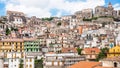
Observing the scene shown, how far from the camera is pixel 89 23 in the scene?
150875 mm

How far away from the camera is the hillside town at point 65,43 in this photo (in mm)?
61625

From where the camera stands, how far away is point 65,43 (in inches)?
4171

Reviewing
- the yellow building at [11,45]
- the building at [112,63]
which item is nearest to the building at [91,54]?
the yellow building at [11,45]

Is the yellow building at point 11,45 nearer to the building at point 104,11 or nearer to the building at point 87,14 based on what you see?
the building at point 104,11

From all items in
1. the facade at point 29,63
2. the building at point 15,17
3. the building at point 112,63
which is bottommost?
the facade at point 29,63

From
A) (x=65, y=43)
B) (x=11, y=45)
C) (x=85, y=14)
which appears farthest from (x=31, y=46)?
(x=85, y=14)

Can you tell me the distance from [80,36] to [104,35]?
12.6 meters

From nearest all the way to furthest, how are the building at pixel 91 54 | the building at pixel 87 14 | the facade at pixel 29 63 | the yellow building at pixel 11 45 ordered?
the facade at pixel 29 63
the building at pixel 91 54
the yellow building at pixel 11 45
the building at pixel 87 14

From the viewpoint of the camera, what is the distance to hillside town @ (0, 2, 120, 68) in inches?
2426

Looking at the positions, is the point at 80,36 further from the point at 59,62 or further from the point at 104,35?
the point at 59,62

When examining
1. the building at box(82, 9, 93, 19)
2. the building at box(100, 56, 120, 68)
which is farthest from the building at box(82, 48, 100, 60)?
the building at box(82, 9, 93, 19)

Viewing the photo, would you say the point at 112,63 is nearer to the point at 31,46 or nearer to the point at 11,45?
the point at 31,46

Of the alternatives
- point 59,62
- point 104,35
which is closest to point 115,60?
point 59,62

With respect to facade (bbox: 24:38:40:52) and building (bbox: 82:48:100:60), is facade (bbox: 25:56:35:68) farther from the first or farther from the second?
building (bbox: 82:48:100:60)
